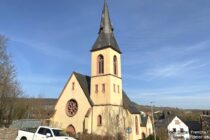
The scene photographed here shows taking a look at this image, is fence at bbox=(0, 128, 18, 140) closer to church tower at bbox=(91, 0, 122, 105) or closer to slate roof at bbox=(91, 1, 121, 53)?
church tower at bbox=(91, 0, 122, 105)

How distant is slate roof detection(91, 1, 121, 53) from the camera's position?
132ft

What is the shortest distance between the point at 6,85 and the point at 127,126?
1902 centimetres

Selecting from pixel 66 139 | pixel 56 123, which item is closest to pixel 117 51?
pixel 56 123

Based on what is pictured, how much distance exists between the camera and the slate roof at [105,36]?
40344 mm

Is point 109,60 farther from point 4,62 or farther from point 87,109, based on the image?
point 4,62

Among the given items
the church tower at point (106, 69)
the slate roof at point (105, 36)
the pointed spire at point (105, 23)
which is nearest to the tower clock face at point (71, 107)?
the church tower at point (106, 69)

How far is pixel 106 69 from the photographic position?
38.4 m

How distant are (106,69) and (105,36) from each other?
6.09 metres

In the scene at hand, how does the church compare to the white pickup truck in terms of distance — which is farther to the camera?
the church

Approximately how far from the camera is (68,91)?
40438mm

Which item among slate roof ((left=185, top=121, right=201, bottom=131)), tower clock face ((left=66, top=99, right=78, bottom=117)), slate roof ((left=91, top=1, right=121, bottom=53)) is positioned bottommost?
slate roof ((left=185, top=121, right=201, bottom=131))

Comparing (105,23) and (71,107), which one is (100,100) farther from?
(105,23)

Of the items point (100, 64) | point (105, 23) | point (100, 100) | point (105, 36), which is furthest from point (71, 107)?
point (105, 23)

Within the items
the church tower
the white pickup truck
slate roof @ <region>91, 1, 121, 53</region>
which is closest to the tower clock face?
the church tower
